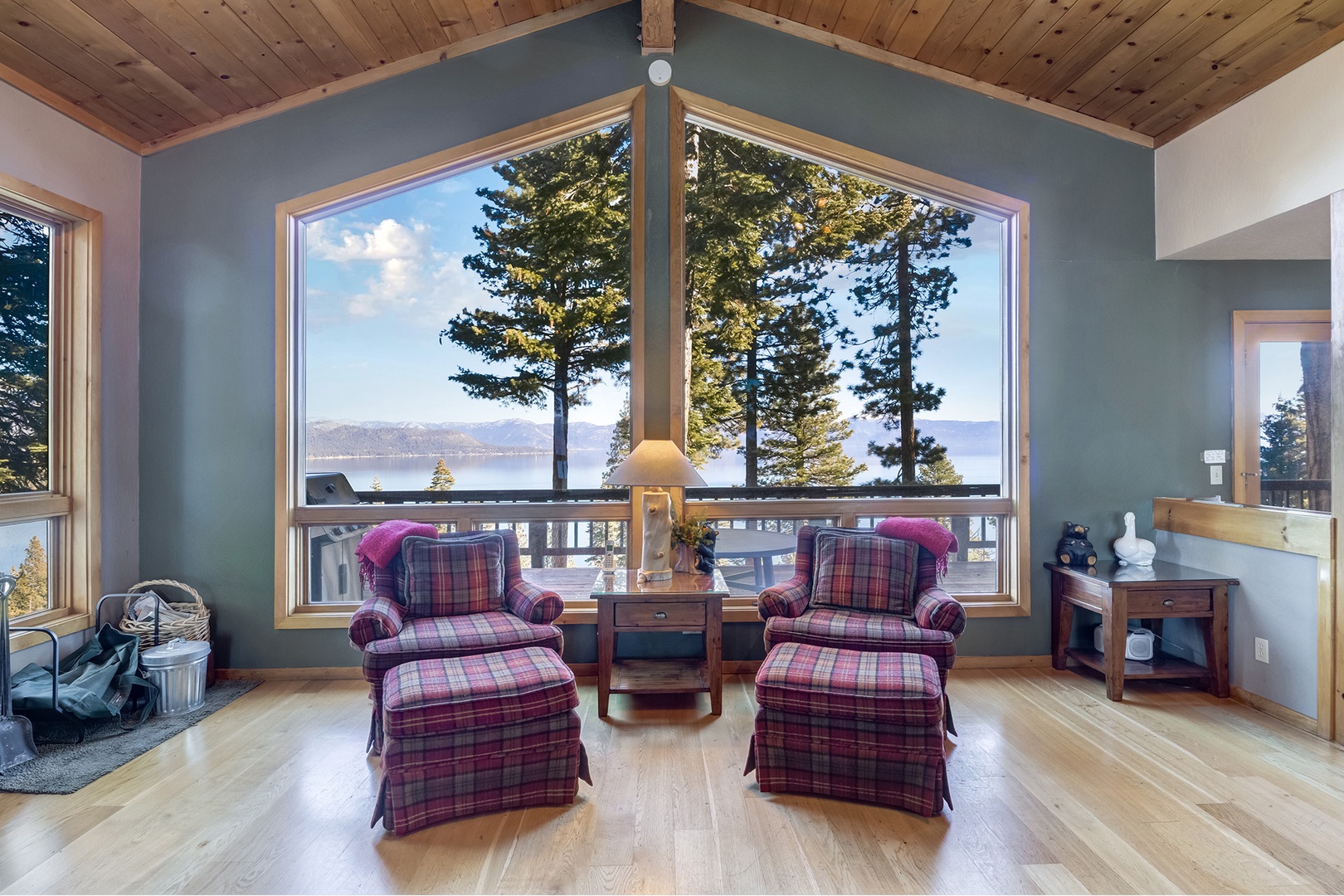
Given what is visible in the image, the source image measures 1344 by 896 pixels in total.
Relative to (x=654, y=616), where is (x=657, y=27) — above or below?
above

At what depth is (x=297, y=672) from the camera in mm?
4008

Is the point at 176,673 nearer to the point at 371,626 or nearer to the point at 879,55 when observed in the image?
the point at 371,626

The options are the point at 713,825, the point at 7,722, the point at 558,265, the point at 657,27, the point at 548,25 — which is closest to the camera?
the point at 713,825

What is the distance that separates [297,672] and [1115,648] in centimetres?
411

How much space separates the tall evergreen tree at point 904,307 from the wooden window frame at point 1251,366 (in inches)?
62.4

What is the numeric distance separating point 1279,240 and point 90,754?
578 cm

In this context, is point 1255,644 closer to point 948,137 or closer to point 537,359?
point 948,137

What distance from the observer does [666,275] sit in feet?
13.4

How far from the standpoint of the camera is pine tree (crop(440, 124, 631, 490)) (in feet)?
13.8

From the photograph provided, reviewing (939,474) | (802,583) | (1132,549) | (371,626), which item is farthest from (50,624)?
(1132,549)

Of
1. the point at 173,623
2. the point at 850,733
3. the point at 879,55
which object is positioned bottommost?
the point at 850,733

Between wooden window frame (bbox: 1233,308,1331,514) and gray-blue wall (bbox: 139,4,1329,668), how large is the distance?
→ 0.07 m

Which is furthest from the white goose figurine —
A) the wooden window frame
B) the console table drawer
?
the wooden window frame

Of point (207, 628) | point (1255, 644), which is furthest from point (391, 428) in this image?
point (1255, 644)
